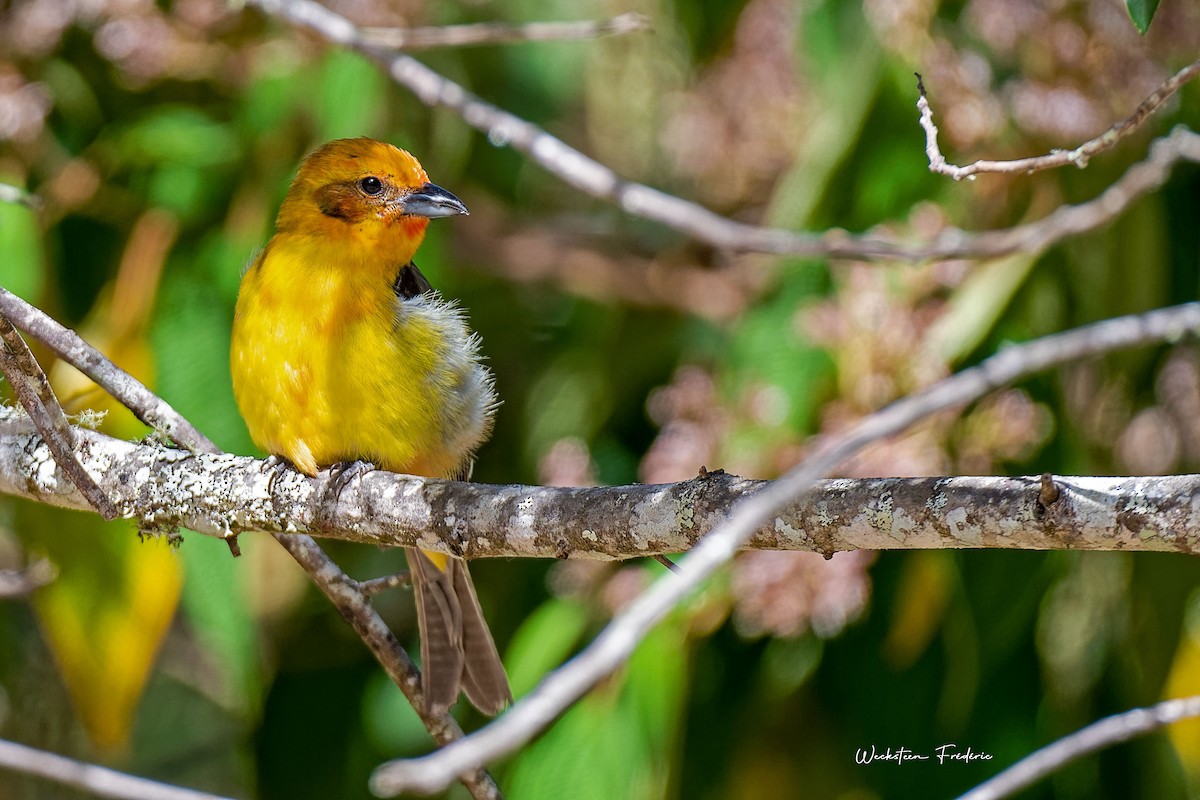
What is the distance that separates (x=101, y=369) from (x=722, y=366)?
239cm

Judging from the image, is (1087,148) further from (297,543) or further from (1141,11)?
(297,543)

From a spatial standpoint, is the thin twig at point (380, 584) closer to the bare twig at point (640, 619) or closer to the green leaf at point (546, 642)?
the bare twig at point (640, 619)

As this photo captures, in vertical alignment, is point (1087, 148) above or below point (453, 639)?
above

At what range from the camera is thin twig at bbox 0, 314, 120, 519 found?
2.19 metres

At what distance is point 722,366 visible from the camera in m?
4.40

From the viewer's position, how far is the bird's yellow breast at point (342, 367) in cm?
296

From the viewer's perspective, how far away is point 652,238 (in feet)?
18.6

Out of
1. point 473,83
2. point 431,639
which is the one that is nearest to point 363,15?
point 473,83

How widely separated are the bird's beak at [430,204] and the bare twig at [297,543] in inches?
35.6

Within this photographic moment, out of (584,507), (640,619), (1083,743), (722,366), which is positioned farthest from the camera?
(722,366)

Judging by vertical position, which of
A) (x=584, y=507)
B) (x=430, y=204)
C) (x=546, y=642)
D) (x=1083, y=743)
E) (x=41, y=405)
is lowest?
(x=1083, y=743)

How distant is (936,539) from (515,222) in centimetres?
378

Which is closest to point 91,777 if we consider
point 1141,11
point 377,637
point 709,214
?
point 377,637
